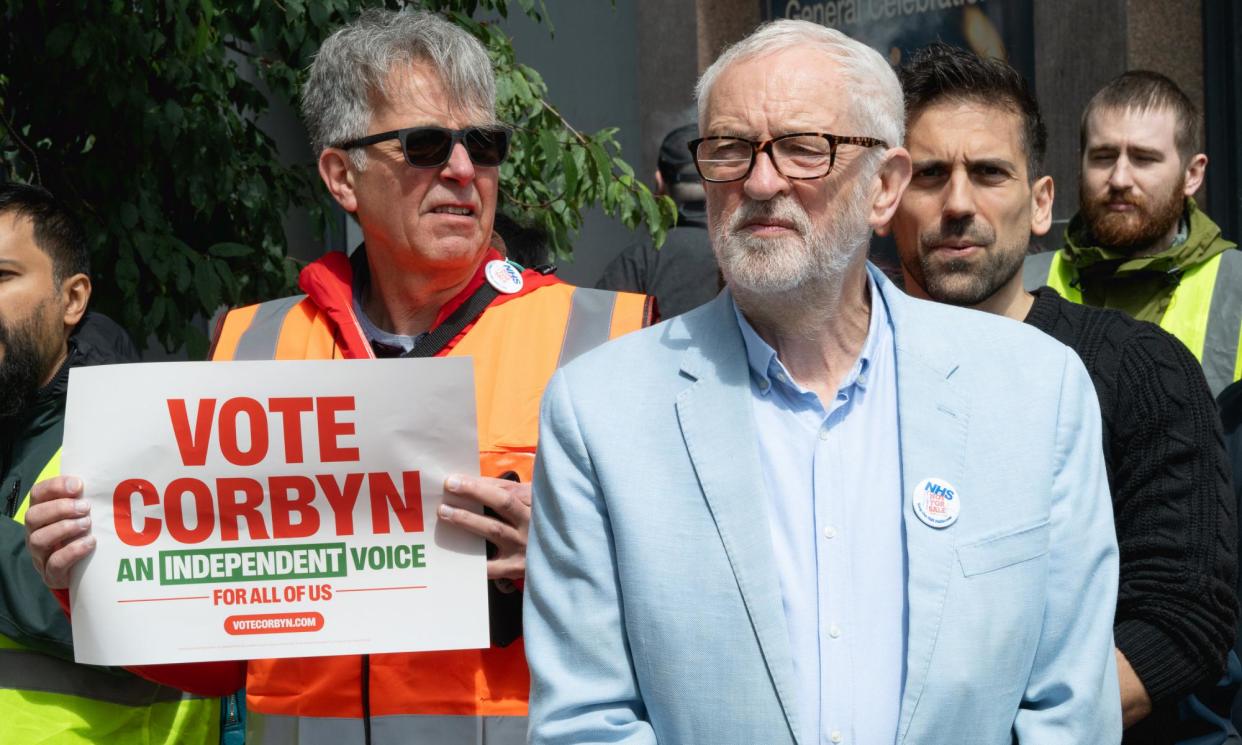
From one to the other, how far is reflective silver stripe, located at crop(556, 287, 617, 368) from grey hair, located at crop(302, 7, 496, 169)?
0.43m

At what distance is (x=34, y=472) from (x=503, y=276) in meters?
1.15

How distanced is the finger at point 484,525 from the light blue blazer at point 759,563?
318mm

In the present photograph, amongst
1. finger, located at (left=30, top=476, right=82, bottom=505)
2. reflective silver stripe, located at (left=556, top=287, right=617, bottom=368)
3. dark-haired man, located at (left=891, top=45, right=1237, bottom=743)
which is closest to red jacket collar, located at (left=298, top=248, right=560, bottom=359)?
reflective silver stripe, located at (left=556, top=287, right=617, bottom=368)

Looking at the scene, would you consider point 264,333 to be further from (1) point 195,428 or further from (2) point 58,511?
(2) point 58,511

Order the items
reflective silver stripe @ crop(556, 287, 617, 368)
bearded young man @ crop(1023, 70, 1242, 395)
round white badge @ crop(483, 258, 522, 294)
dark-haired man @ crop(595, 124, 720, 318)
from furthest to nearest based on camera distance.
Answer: dark-haired man @ crop(595, 124, 720, 318) < bearded young man @ crop(1023, 70, 1242, 395) < round white badge @ crop(483, 258, 522, 294) < reflective silver stripe @ crop(556, 287, 617, 368)

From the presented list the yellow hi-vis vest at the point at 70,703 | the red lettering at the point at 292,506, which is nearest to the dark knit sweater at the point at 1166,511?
the red lettering at the point at 292,506

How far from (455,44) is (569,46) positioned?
250 inches

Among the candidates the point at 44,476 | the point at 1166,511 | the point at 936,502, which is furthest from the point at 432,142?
the point at 1166,511

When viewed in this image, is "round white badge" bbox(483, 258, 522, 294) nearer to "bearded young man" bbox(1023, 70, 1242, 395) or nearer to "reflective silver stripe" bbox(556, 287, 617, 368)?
"reflective silver stripe" bbox(556, 287, 617, 368)

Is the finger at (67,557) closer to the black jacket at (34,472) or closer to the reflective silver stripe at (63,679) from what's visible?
the black jacket at (34,472)

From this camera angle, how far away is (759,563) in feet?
7.41

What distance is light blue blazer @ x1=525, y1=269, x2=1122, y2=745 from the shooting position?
2.24 meters

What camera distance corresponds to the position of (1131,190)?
14.9 ft

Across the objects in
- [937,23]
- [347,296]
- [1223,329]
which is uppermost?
[937,23]
